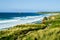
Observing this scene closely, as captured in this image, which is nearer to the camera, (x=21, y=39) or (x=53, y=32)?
(x=53, y=32)

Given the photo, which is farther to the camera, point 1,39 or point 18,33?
point 18,33

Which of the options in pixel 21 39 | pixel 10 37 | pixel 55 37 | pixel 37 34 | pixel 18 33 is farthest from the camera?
pixel 18 33

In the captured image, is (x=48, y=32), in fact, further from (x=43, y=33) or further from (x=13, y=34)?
(x=13, y=34)

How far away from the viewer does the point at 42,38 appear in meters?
14.8

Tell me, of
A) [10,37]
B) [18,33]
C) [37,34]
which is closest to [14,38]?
[10,37]

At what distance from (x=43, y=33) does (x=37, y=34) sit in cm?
63

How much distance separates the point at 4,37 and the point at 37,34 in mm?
3978

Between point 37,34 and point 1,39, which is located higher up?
point 37,34

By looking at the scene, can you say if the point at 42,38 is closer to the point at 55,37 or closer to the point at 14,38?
the point at 55,37

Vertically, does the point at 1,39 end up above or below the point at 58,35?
below

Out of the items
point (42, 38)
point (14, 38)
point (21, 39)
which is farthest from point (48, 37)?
point (14, 38)

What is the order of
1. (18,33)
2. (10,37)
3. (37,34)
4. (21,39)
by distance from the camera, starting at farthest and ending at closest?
1. (18,33)
2. (10,37)
3. (21,39)
4. (37,34)

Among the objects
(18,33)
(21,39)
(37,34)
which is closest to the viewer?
(37,34)

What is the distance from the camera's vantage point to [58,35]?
14.6 metres
